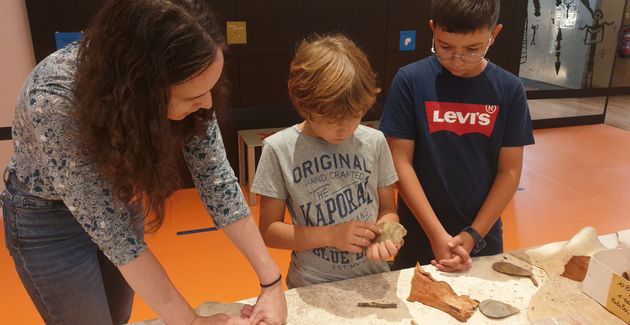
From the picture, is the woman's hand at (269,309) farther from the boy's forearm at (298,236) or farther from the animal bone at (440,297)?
the animal bone at (440,297)

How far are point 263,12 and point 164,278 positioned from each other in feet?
11.3

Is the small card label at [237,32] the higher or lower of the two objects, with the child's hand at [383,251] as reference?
higher

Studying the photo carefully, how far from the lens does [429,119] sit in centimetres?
152

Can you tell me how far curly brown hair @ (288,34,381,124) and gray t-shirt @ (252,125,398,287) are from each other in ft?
0.48

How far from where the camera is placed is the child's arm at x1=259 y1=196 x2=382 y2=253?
1.19m

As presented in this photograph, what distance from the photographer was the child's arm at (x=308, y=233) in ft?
3.90

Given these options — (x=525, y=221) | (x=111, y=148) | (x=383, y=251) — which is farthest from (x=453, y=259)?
(x=525, y=221)

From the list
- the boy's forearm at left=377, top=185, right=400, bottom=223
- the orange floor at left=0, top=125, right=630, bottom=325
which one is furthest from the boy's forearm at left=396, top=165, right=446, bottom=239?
the orange floor at left=0, top=125, right=630, bottom=325

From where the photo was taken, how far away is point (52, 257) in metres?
1.06

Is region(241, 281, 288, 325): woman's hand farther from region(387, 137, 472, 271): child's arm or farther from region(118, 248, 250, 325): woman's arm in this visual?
region(387, 137, 472, 271): child's arm

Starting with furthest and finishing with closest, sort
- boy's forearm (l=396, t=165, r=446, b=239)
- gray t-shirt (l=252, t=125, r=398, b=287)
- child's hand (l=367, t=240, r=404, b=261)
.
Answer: boy's forearm (l=396, t=165, r=446, b=239) < gray t-shirt (l=252, t=125, r=398, b=287) < child's hand (l=367, t=240, r=404, b=261)

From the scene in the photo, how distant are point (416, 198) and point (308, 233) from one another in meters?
0.45

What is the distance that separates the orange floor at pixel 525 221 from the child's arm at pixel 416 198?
4.40ft

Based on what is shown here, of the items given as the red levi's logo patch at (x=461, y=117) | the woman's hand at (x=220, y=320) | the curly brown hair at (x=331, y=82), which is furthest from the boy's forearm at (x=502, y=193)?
the woman's hand at (x=220, y=320)
